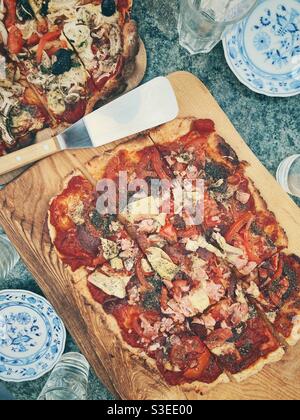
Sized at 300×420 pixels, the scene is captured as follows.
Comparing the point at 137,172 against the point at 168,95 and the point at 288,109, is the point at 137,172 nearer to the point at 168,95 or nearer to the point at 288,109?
the point at 168,95

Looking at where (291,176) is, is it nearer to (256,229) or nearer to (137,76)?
(256,229)

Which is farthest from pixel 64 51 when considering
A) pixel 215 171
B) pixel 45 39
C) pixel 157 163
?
pixel 215 171

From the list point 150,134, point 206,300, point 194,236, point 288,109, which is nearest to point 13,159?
point 150,134

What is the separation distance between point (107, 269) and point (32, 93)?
58cm

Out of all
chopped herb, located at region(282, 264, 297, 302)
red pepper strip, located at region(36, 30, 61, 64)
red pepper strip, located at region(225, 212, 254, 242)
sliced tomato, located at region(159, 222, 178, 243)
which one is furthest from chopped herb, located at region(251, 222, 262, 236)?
red pepper strip, located at region(36, 30, 61, 64)

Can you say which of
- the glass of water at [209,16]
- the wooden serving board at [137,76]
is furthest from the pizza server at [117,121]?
the glass of water at [209,16]

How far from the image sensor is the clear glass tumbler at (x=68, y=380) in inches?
61.7

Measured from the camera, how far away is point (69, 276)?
1528 millimetres

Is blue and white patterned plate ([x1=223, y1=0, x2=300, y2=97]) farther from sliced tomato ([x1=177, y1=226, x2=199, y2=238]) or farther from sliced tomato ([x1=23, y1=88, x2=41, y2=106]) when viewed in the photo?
sliced tomato ([x1=23, y1=88, x2=41, y2=106])

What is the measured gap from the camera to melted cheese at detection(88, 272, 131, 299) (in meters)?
1.52

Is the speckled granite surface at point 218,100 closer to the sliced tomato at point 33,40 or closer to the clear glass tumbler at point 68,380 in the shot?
the clear glass tumbler at point 68,380

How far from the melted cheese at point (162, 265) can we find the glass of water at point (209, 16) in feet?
2.21

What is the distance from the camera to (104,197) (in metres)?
1.54

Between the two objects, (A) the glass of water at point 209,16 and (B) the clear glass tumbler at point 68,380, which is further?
(B) the clear glass tumbler at point 68,380
